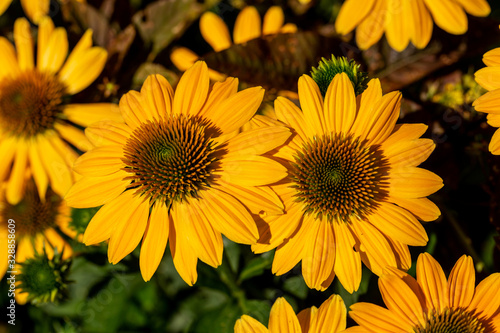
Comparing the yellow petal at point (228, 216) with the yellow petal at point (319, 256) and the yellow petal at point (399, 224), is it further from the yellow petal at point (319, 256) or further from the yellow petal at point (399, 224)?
the yellow petal at point (399, 224)

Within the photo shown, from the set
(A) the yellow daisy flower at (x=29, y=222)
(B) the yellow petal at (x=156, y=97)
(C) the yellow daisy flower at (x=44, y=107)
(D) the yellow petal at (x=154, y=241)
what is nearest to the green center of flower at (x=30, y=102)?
(C) the yellow daisy flower at (x=44, y=107)

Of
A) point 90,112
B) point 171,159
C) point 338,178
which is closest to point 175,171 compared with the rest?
point 171,159

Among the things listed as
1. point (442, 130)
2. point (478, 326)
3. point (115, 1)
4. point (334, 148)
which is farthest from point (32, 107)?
point (478, 326)

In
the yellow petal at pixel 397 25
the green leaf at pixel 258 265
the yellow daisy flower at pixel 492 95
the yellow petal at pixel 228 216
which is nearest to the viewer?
the yellow petal at pixel 228 216

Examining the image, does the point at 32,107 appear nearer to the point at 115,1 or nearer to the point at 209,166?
the point at 115,1

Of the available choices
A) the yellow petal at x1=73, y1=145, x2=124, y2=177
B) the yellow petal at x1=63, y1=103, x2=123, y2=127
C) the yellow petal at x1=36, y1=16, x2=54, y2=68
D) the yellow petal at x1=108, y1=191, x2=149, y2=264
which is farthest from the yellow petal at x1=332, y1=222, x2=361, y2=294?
the yellow petal at x1=36, y1=16, x2=54, y2=68

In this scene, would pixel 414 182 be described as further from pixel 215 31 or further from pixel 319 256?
pixel 215 31

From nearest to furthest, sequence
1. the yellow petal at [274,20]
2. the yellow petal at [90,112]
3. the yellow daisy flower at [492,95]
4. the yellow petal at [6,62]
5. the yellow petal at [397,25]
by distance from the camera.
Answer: the yellow daisy flower at [492,95], the yellow petal at [397,25], the yellow petal at [90,112], the yellow petal at [6,62], the yellow petal at [274,20]
